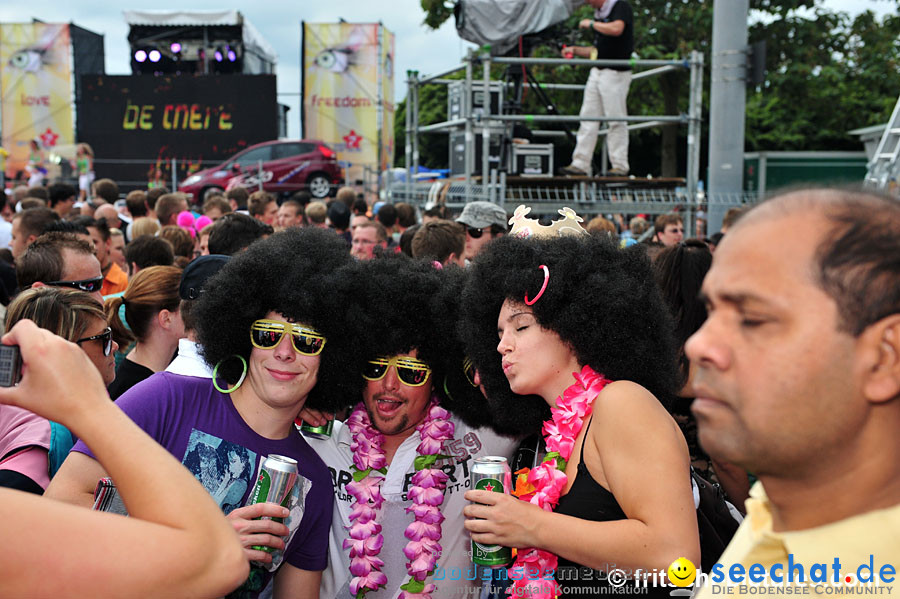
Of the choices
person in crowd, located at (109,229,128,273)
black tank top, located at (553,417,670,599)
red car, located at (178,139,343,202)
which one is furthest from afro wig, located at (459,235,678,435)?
red car, located at (178,139,343,202)

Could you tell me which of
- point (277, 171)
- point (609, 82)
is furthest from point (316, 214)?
point (277, 171)

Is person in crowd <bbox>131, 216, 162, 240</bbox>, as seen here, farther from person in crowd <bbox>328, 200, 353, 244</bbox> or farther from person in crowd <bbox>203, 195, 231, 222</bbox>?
person in crowd <bbox>328, 200, 353, 244</bbox>

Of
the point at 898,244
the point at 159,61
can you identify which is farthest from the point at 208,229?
the point at 159,61

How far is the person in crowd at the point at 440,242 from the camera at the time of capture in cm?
589

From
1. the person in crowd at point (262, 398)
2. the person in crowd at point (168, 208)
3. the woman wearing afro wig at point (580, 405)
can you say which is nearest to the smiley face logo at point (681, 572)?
the woman wearing afro wig at point (580, 405)

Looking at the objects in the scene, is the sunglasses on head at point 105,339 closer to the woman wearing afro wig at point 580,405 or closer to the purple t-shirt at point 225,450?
the purple t-shirt at point 225,450

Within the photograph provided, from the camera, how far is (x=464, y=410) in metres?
3.29

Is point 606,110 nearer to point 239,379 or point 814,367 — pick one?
point 239,379

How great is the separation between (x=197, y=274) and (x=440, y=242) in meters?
2.38

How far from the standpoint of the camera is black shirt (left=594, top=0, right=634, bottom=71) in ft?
26.7

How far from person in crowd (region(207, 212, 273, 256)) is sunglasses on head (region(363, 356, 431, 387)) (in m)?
2.25

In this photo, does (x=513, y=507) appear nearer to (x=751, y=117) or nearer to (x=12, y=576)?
(x=12, y=576)

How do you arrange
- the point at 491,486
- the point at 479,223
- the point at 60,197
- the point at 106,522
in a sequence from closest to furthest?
the point at 106,522 < the point at 491,486 < the point at 479,223 < the point at 60,197

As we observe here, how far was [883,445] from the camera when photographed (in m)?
1.25
